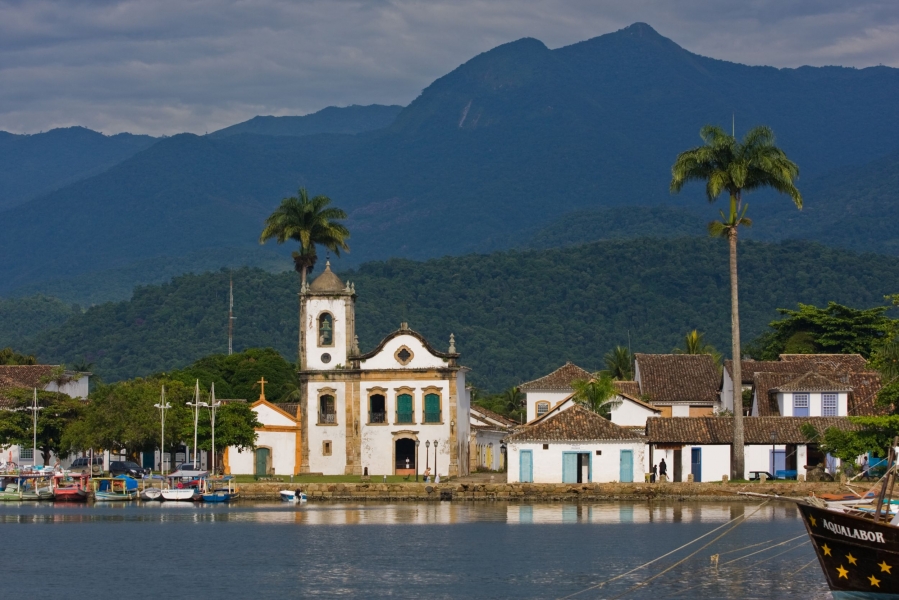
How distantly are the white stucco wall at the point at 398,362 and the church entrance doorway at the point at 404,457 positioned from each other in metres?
4.08

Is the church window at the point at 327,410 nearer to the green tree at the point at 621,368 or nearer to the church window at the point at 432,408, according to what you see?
the church window at the point at 432,408

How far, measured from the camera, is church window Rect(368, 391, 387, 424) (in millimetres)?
80562

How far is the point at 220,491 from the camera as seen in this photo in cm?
7381

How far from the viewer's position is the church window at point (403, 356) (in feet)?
264

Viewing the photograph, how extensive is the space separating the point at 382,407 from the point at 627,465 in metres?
15.7

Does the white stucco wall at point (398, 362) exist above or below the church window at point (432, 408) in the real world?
above

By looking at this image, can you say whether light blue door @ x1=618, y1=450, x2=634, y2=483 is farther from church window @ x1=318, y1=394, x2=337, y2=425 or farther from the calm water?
church window @ x1=318, y1=394, x2=337, y2=425

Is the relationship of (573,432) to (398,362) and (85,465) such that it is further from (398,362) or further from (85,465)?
(85,465)

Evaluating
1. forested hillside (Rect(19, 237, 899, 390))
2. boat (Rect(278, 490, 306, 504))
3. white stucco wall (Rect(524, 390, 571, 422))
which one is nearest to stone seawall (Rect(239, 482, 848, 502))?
boat (Rect(278, 490, 306, 504))

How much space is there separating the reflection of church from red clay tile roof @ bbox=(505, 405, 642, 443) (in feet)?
29.3

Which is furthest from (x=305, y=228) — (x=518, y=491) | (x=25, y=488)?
(x=518, y=491)

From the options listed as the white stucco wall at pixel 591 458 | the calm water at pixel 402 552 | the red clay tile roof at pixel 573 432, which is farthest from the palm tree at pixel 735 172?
the calm water at pixel 402 552

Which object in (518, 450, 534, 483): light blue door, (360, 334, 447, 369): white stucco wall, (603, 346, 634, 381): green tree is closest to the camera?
(518, 450, 534, 483): light blue door

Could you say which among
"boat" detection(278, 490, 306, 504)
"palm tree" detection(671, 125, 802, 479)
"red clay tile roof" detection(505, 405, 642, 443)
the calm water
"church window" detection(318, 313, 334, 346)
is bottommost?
the calm water
